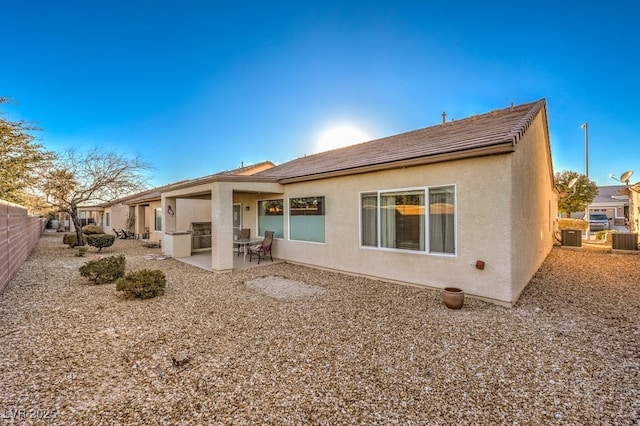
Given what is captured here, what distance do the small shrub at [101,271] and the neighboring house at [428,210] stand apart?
8.90 ft

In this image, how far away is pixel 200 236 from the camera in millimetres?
14953

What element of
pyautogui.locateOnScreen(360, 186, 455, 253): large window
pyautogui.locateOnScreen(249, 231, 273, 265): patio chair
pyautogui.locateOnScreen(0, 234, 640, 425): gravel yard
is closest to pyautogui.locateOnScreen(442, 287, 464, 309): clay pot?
pyautogui.locateOnScreen(0, 234, 640, 425): gravel yard

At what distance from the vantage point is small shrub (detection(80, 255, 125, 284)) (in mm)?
7781

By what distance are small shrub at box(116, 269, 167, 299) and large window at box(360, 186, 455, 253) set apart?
5508mm

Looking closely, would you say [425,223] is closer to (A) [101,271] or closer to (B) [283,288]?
(B) [283,288]

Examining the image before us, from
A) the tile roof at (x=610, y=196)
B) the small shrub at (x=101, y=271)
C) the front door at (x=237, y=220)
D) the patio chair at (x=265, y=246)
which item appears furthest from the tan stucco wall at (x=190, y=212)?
the tile roof at (x=610, y=196)

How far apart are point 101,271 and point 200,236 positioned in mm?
7172

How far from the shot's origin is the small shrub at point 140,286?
6363 mm

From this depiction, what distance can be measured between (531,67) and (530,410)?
12.8 metres

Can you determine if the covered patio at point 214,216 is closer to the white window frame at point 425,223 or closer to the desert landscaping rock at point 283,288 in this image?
the desert landscaping rock at point 283,288

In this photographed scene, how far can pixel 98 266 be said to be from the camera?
7.81m

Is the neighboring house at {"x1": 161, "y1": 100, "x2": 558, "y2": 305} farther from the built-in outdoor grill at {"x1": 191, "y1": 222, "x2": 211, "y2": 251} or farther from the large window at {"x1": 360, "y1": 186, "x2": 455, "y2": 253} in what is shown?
the built-in outdoor grill at {"x1": 191, "y1": 222, "x2": 211, "y2": 251}

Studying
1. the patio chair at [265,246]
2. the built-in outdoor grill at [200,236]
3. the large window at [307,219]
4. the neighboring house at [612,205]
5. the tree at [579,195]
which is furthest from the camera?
the neighboring house at [612,205]

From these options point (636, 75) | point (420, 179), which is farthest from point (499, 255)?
point (636, 75)
